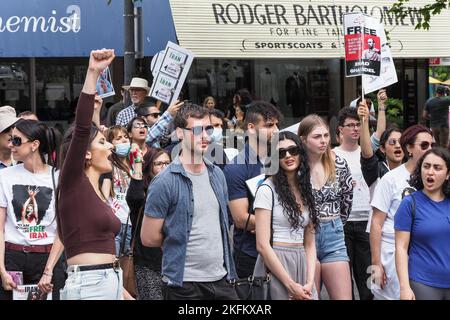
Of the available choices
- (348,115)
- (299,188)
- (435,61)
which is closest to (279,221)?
(299,188)

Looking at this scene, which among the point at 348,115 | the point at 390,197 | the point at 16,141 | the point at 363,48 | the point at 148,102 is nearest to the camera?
the point at 16,141

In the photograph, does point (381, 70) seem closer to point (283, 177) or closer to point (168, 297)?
point (283, 177)

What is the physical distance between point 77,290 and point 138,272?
201 cm

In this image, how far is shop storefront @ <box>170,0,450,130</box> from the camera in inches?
628

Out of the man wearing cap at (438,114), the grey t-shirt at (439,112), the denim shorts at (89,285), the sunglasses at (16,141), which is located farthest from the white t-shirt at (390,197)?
the grey t-shirt at (439,112)

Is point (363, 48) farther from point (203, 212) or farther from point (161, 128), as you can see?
point (203, 212)

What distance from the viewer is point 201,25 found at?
15.8 m

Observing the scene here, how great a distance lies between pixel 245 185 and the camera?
22.7ft

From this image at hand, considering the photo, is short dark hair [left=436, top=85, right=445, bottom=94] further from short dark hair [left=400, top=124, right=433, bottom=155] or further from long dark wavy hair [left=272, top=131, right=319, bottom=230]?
long dark wavy hair [left=272, top=131, right=319, bottom=230]

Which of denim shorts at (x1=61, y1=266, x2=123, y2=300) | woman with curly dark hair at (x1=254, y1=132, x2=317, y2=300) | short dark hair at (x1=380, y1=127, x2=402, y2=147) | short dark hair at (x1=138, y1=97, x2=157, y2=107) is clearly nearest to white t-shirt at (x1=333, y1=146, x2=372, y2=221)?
short dark hair at (x1=380, y1=127, x2=402, y2=147)

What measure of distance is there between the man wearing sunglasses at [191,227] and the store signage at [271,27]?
967cm

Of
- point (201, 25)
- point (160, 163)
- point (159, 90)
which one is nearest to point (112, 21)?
point (201, 25)

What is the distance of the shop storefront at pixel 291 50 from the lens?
15953mm

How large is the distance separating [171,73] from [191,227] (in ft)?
16.6
